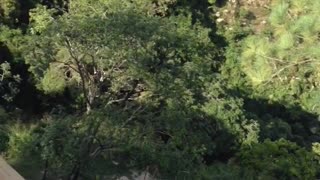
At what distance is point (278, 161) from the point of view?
7.57 meters

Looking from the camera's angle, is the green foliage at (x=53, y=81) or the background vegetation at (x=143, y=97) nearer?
the background vegetation at (x=143, y=97)

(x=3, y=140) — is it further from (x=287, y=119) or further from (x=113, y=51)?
(x=287, y=119)

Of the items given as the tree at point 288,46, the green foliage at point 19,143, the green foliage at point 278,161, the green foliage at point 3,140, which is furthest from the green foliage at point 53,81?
the green foliage at point 278,161

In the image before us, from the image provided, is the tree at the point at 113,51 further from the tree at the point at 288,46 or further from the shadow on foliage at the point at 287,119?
the shadow on foliage at the point at 287,119

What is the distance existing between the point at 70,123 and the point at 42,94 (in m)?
3.67

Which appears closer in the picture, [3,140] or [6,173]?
[6,173]

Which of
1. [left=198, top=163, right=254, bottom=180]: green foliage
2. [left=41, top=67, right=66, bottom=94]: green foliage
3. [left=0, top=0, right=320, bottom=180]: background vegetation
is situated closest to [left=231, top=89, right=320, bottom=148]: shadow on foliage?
[left=0, top=0, right=320, bottom=180]: background vegetation

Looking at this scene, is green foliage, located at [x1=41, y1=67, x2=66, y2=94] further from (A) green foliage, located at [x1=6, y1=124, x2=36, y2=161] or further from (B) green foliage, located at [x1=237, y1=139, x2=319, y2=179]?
(B) green foliage, located at [x1=237, y1=139, x2=319, y2=179]

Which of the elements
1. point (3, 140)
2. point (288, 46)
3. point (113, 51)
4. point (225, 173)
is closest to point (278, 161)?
point (225, 173)

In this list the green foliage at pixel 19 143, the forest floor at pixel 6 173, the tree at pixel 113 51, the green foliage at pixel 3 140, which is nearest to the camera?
the forest floor at pixel 6 173

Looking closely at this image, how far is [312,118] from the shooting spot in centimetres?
1036

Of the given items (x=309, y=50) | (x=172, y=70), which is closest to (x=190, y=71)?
(x=172, y=70)

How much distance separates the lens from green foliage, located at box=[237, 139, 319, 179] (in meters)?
7.48

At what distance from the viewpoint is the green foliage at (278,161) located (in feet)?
24.5
